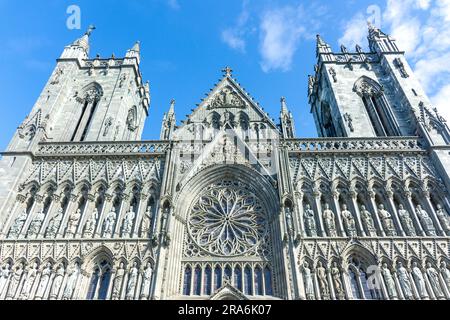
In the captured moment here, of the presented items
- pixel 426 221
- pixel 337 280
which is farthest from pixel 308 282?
pixel 426 221

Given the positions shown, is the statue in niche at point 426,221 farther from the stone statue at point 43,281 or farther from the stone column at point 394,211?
the stone statue at point 43,281

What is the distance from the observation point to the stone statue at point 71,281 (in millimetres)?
13086

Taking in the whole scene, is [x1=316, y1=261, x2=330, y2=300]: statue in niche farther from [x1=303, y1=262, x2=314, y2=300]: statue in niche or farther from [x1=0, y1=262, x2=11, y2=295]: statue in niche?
[x1=0, y1=262, x2=11, y2=295]: statue in niche

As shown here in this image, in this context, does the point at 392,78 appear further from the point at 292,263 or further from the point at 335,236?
the point at 292,263

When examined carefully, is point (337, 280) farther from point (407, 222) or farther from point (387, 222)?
point (407, 222)

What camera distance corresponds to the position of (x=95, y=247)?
14.3 metres

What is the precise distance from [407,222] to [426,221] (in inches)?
31.4

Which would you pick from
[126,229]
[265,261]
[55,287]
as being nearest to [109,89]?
[126,229]

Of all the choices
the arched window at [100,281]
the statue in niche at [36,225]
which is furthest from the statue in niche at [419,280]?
the statue in niche at [36,225]

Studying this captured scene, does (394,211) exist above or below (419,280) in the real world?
above

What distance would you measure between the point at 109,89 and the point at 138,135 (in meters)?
3.76

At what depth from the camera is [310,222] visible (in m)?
14.9

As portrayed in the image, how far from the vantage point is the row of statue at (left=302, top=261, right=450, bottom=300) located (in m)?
12.7
